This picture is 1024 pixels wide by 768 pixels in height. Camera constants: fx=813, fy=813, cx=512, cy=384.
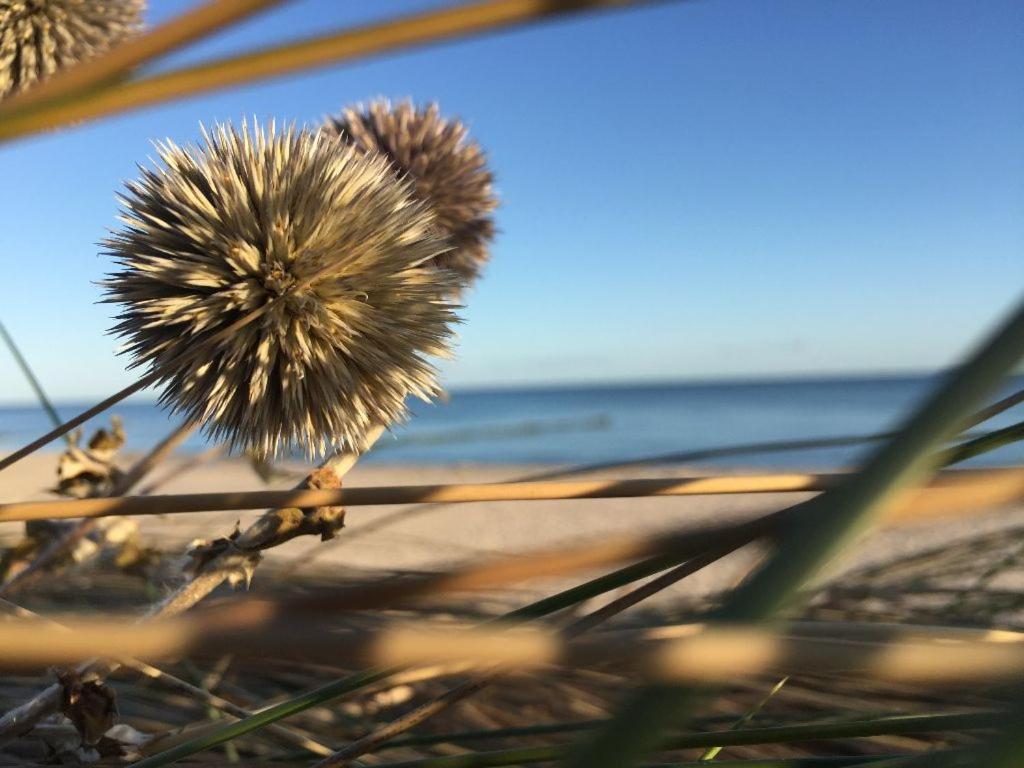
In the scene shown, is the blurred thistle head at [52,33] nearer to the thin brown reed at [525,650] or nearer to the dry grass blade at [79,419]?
the dry grass blade at [79,419]

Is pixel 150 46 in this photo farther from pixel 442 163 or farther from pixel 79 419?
pixel 442 163

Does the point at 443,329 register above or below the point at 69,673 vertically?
above

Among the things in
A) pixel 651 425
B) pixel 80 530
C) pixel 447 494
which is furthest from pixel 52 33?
pixel 651 425

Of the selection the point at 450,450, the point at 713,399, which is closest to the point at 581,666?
the point at 450,450

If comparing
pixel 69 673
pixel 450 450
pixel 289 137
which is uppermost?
pixel 289 137

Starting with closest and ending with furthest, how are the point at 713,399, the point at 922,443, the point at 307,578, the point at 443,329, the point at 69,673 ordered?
the point at 922,443, the point at 69,673, the point at 443,329, the point at 307,578, the point at 713,399

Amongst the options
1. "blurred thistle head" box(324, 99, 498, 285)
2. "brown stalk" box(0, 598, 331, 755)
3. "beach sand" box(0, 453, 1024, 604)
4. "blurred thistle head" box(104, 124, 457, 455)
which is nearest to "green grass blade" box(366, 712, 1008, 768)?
"brown stalk" box(0, 598, 331, 755)

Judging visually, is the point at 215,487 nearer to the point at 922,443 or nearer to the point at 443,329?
the point at 443,329

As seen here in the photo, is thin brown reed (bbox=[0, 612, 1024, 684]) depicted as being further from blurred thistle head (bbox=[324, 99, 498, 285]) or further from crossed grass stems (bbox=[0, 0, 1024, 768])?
blurred thistle head (bbox=[324, 99, 498, 285])

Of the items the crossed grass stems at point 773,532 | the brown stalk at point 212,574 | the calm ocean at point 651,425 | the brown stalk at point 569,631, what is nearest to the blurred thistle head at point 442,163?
the calm ocean at point 651,425
